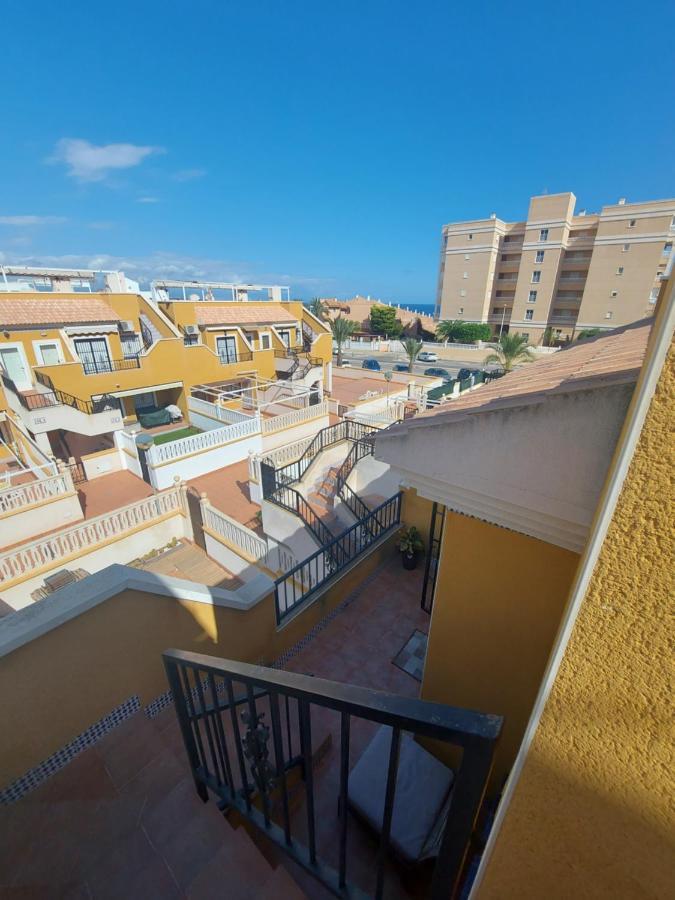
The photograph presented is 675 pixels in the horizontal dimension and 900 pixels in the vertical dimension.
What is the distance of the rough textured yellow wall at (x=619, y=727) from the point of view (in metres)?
0.90

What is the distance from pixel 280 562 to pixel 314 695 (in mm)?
8058

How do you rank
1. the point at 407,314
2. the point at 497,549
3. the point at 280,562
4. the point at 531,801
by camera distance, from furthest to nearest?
the point at 407,314 → the point at 280,562 → the point at 497,549 → the point at 531,801

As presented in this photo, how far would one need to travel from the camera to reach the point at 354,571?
6.34 m

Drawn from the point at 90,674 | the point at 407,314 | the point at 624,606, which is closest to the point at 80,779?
the point at 90,674

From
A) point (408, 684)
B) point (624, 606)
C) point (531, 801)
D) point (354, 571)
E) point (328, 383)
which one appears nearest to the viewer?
point (624, 606)

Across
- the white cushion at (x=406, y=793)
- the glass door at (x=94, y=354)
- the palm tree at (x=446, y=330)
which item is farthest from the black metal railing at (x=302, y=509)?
the palm tree at (x=446, y=330)

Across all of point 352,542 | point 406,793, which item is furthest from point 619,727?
point 352,542

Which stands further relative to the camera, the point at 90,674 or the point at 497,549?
the point at 90,674

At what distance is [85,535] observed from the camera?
9.34m

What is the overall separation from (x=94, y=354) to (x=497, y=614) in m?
21.4

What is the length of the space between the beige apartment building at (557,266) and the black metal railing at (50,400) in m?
48.6

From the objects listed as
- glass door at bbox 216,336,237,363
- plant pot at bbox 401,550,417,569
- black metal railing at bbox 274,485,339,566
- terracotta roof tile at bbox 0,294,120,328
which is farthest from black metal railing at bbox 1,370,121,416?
plant pot at bbox 401,550,417,569

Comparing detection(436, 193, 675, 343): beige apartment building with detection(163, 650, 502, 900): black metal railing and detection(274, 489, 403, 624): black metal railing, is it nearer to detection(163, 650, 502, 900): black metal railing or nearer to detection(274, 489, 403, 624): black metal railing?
detection(274, 489, 403, 624): black metal railing

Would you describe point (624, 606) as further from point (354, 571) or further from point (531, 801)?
point (354, 571)
